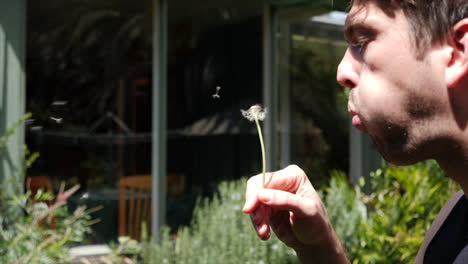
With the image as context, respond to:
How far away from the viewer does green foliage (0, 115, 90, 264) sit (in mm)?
2766

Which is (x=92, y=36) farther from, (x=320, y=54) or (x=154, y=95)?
(x=320, y=54)

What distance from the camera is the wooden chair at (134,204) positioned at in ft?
14.7

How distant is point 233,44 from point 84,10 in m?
1.44

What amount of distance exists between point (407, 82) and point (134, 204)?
4.08 m

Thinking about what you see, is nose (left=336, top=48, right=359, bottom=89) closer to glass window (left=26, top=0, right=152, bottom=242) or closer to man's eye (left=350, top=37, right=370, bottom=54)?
man's eye (left=350, top=37, right=370, bottom=54)

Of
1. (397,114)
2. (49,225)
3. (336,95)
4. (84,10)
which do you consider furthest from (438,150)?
(336,95)

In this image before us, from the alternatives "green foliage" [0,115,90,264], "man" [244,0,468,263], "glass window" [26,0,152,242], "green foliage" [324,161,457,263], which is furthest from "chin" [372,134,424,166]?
"glass window" [26,0,152,242]

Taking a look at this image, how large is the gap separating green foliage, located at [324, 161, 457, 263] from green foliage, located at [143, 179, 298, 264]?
55 cm

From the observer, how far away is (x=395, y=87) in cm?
71

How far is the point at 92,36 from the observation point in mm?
4484

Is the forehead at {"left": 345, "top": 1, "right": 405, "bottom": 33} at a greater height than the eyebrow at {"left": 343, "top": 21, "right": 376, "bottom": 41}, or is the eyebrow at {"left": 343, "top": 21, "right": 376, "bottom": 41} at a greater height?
the forehead at {"left": 345, "top": 1, "right": 405, "bottom": 33}

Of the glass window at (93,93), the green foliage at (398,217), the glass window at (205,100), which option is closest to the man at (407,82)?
the green foliage at (398,217)

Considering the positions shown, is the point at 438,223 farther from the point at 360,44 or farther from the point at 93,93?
the point at 93,93

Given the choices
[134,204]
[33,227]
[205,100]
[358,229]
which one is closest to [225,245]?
[358,229]
